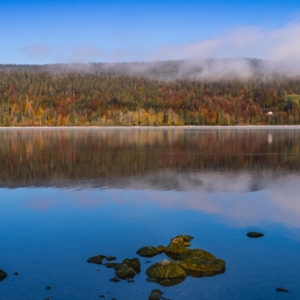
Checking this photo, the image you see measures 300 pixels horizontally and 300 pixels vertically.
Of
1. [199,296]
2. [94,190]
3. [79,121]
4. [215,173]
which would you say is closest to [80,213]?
[94,190]

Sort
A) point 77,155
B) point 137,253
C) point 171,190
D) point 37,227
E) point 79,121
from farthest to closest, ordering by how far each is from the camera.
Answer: point 79,121
point 77,155
point 171,190
point 37,227
point 137,253

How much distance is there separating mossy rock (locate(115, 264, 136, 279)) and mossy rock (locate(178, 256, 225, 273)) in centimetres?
140

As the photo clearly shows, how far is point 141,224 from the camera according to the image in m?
16.4

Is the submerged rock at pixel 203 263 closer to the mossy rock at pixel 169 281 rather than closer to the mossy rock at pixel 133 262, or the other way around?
the mossy rock at pixel 169 281

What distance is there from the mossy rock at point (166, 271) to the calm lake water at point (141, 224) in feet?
1.16

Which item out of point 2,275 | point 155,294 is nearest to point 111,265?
point 155,294

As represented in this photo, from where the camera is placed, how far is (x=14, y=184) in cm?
2566

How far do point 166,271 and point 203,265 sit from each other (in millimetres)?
1092

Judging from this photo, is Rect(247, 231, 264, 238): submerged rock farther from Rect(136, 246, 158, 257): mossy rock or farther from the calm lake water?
Rect(136, 246, 158, 257): mossy rock

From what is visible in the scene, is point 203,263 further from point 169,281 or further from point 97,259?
point 97,259

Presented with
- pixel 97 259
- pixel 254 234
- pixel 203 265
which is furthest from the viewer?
pixel 254 234

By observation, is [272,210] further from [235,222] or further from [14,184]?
[14,184]

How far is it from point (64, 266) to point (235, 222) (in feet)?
23.7

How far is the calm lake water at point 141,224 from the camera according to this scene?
1087 centimetres
